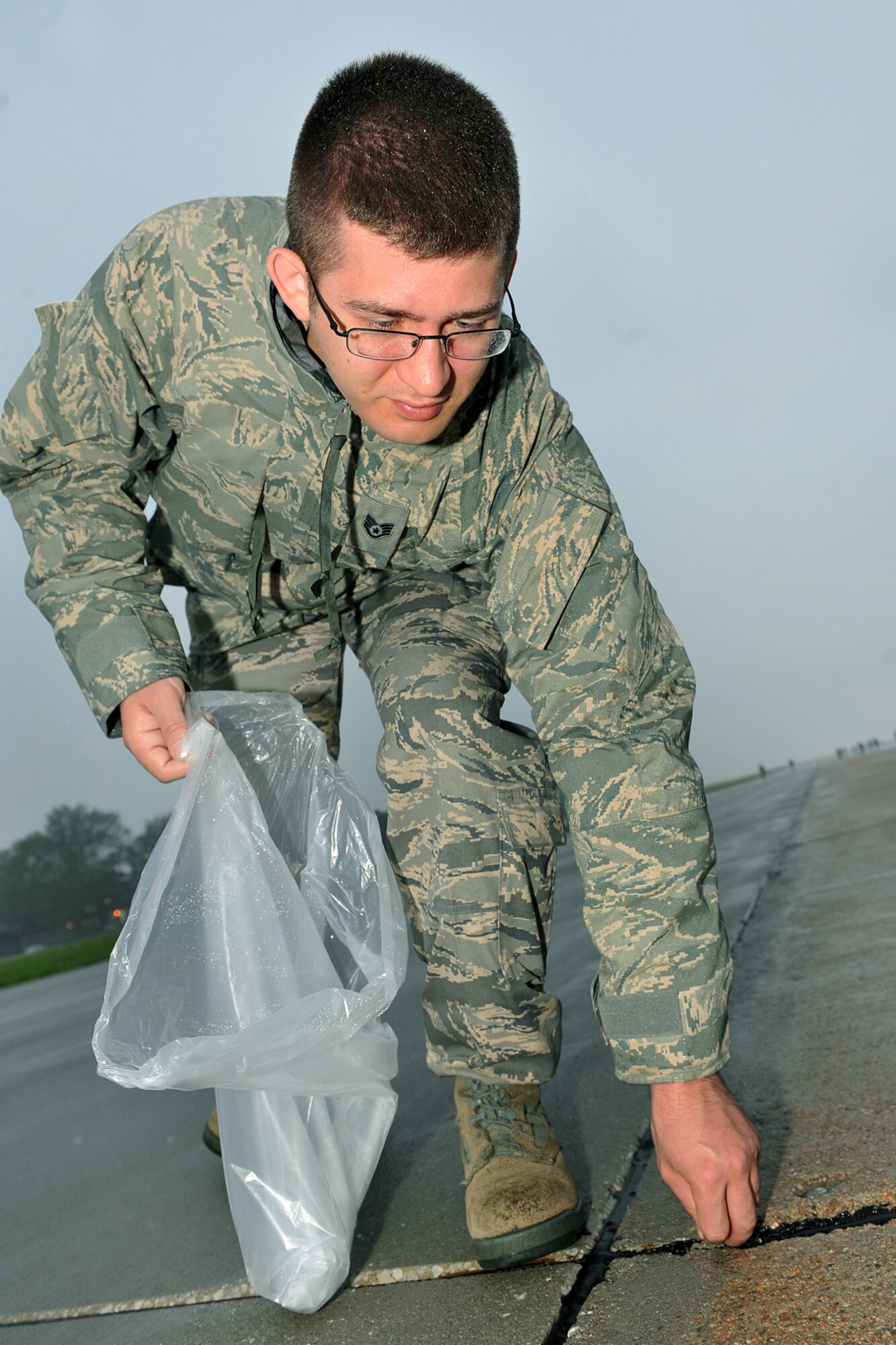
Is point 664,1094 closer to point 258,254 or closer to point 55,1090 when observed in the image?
point 258,254

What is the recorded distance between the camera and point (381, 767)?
6.04 ft

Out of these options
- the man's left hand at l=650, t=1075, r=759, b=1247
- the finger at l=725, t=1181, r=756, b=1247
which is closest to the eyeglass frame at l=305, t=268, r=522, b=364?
the man's left hand at l=650, t=1075, r=759, b=1247

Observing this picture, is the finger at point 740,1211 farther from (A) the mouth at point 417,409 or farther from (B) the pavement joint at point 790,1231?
(A) the mouth at point 417,409

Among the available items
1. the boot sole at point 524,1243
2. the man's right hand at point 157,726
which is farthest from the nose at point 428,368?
the boot sole at point 524,1243

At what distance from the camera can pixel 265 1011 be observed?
4.72 feet

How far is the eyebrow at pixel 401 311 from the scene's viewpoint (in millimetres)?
1531

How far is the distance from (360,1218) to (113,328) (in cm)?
155

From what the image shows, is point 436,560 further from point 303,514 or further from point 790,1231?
point 790,1231

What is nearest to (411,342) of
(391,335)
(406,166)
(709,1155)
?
(391,335)

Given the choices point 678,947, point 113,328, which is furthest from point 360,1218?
point 113,328

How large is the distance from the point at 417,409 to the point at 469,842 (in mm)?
671

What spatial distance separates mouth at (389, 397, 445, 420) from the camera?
1621 millimetres

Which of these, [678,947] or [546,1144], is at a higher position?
[678,947]

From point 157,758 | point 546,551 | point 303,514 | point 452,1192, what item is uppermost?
→ point 303,514
